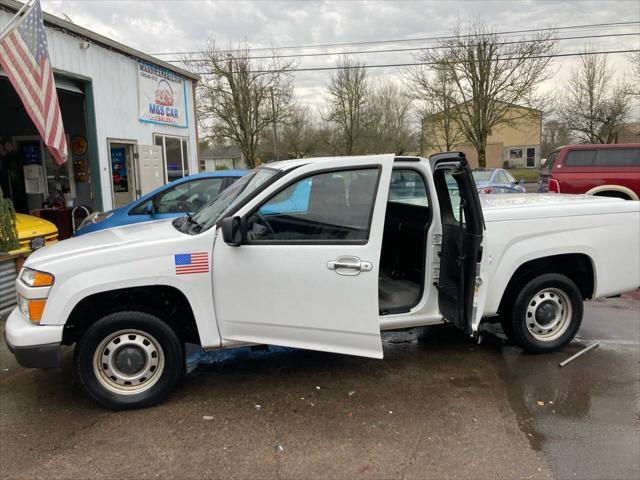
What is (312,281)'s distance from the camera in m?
3.54

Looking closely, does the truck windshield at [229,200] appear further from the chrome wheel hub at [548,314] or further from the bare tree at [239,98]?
the bare tree at [239,98]

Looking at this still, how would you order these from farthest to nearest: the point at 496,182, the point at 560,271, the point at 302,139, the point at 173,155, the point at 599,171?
the point at 302,139 < the point at 496,182 < the point at 173,155 < the point at 599,171 < the point at 560,271

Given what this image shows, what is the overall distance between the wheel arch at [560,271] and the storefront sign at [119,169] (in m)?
9.76

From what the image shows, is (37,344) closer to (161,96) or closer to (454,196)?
(454,196)

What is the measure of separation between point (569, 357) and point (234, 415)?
309 centimetres

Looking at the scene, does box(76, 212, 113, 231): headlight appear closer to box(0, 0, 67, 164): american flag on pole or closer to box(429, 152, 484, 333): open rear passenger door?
box(0, 0, 67, 164): american flag on pole

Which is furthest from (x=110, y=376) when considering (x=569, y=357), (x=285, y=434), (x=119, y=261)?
(x=569, y=357)

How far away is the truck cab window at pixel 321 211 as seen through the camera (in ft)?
11.9

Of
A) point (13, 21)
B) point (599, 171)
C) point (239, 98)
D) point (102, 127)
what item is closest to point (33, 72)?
point (13, 21)

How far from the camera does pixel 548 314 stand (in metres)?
4.61

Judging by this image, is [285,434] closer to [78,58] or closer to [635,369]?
[635,369]

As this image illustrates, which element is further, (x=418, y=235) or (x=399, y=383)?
(x=418, y=235)

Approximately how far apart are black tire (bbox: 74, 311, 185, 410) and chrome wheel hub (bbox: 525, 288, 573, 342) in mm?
3109

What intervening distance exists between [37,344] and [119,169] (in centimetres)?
917
